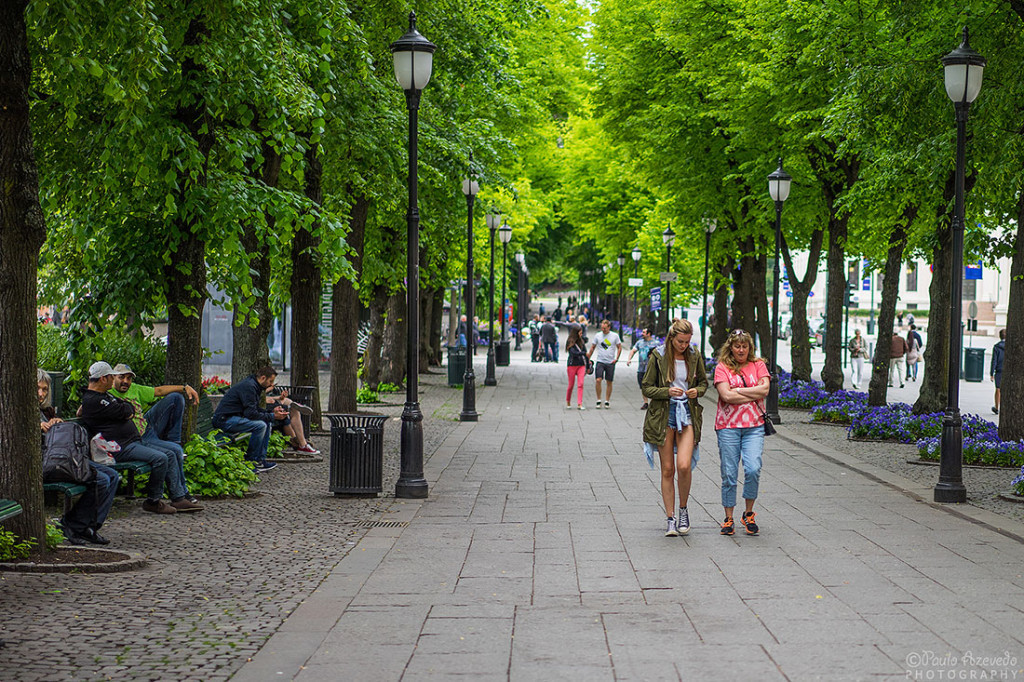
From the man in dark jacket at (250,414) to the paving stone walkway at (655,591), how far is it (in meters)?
2.22

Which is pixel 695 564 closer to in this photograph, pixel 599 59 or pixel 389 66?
pixel 389 66

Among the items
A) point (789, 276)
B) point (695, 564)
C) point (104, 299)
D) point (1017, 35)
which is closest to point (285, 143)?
point (104, 299)

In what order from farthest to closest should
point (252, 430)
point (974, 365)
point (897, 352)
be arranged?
1. point (974, 365)
2. point (897, 352)
3. point (252, 430)

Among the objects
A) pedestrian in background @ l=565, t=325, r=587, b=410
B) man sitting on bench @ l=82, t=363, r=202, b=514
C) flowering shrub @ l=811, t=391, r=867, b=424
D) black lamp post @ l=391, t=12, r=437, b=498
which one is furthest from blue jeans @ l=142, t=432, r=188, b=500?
pedestrian in background @ l=565, t=325, r=587, b=410

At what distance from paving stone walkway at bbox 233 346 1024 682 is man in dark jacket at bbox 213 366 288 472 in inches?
87.5

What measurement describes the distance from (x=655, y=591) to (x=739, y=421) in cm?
267

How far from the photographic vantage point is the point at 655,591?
315 inches

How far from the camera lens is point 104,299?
38.1 ft

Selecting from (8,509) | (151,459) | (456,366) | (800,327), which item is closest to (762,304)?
(800,327)

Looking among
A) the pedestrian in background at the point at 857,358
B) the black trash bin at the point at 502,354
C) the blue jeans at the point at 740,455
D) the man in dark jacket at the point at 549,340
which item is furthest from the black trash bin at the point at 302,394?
the man in dark jacket at the point at 549,340

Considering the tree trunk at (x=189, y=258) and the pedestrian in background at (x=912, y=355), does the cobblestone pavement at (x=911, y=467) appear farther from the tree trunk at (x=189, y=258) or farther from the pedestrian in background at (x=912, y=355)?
the pedestrian in background at (x=912, y=355)

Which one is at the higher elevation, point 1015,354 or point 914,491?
point 1015,354

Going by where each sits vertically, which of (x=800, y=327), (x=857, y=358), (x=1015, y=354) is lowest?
(x=857, y=358)

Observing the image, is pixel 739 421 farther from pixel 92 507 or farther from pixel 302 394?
pixel 302 394
